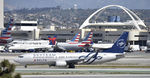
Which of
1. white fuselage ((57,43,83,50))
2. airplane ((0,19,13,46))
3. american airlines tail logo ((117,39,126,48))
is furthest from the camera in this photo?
white fuselage ((57,43,83,50))

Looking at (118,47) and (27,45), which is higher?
(118,47)

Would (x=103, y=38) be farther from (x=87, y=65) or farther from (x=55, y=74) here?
(x=55, y=74)

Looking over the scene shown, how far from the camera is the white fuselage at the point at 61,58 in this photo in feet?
218

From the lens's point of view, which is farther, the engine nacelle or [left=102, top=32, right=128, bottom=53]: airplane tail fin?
[left=102, top=32, right=128, bottom=53]: airplane tail fin

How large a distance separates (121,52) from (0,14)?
136 metres

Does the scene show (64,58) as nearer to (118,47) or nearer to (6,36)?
(118,47)

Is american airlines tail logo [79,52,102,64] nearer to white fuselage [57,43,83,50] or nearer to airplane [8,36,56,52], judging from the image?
white fuselage [57,43,83,50]

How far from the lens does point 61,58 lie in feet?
221

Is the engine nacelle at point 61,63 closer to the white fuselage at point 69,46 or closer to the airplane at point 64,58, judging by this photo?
the airplane at point 64,58

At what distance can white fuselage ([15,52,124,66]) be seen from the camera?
2616 inches

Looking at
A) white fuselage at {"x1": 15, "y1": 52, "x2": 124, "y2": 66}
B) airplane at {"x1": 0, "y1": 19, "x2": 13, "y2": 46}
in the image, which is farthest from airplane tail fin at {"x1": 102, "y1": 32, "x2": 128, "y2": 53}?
airplane at {"x1": 0, "y1": 19, "x2": 13, "y2": 46}

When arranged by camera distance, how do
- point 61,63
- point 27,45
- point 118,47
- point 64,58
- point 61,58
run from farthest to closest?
point 27,45, point 118,47, point 64,58, point 61,58, point 61,63

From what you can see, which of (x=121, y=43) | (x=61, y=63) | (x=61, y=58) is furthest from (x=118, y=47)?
(x=61, y=63)

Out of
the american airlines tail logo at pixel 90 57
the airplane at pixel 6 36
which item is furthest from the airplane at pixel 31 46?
the american airlines tail logo at pixel 90 57
